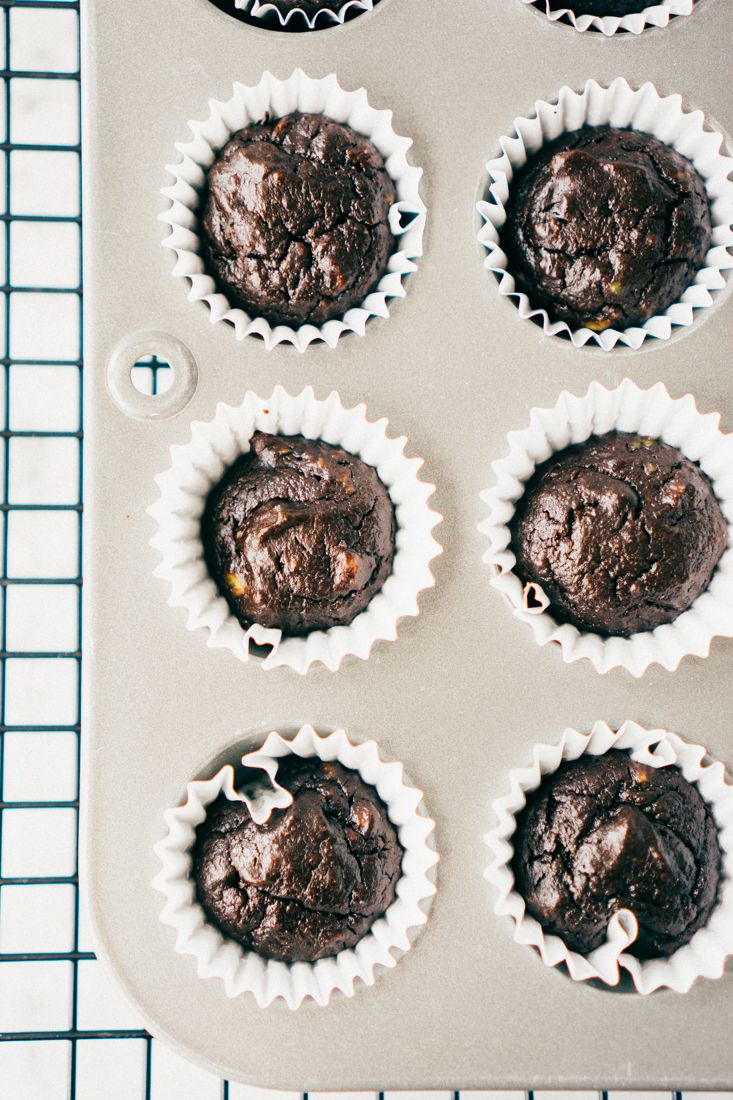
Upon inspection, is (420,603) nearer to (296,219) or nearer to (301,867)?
(301,867)

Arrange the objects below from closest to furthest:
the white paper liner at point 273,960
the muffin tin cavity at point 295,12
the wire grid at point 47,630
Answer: the white paper liner at point 273,960 < the muffin tin cavity at point 295,12 < the wire grid at point 47,630

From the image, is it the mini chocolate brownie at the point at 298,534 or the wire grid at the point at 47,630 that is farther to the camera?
the wire grid at the point at 47,630

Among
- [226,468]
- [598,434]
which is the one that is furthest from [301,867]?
[598,434]

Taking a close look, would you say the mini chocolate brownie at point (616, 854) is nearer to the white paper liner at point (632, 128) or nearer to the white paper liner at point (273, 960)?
the white paper liner at point (273, 960)

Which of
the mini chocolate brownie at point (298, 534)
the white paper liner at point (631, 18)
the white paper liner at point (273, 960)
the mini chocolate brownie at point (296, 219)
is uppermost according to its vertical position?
the white paper liner at point (631, 18)

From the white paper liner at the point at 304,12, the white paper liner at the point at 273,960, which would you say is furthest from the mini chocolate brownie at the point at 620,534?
the white paper liner at the point at 304,12

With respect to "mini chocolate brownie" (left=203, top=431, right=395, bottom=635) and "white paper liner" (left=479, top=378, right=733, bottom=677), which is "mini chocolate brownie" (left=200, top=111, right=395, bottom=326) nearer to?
"mini chocolate brownie" (left=203, top=431, right=395, bottom=635)

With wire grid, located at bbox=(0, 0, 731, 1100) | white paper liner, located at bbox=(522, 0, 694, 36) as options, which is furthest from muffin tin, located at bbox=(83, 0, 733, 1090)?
wire grid, located at bbox=(0, 0, 731, 1100)
